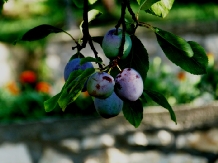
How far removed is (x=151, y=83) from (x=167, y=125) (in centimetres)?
38

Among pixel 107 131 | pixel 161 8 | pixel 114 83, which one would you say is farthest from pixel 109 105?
pixel 107 131

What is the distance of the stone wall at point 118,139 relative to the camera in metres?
2.39

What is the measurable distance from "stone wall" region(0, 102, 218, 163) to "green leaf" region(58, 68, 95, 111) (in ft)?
5.79

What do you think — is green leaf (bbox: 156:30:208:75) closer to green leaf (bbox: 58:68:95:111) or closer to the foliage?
the foliage

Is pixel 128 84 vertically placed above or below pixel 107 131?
above

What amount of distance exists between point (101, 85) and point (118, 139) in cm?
190

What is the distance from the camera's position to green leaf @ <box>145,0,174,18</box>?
2.33ft

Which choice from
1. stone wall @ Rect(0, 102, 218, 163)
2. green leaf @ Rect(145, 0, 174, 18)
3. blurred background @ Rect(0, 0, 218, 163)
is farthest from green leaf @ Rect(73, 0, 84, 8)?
stone wall @ Rect(0, 102, 218, 163)

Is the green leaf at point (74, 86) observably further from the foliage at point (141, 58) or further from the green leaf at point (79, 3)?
the green leaf at point (79, 3)

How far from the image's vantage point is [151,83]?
9.14 ft

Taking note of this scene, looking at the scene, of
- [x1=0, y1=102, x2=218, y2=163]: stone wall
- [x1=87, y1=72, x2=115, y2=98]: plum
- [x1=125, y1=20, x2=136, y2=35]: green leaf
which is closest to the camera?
[x1=87, y1=72, x2=115, y2=98]: plum

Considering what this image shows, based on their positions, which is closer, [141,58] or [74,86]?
[74,86]

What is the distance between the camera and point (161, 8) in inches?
28.2

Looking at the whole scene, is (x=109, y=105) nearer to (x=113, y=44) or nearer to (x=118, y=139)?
(x=113, y=44)
